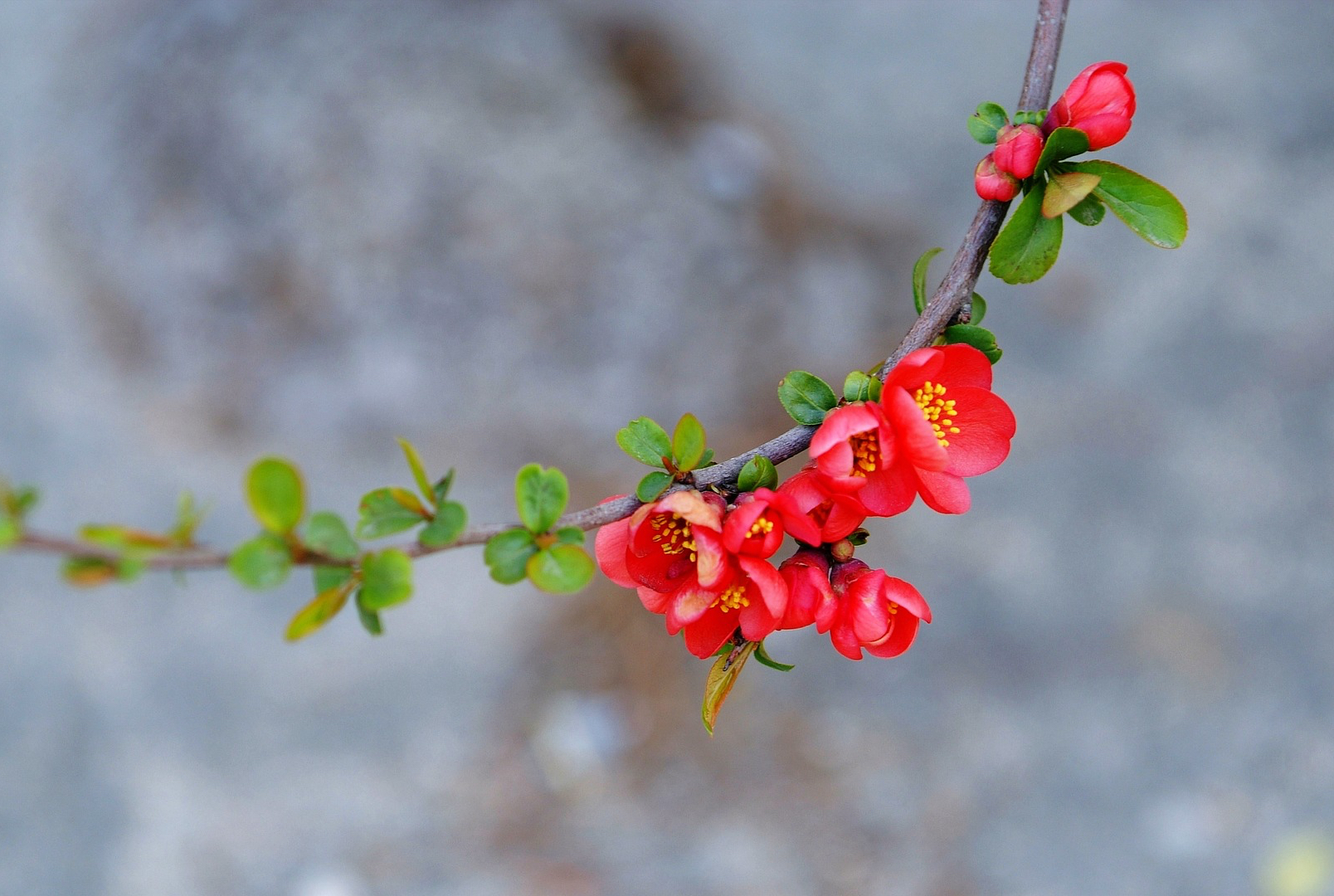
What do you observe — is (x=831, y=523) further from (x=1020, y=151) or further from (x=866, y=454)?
(x=1020, y=151)

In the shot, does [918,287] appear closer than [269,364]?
Yes

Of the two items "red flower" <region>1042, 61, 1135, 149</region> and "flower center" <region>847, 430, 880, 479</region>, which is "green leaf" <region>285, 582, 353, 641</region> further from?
"red flower" <region>1042, 61, 1135, 149</region>

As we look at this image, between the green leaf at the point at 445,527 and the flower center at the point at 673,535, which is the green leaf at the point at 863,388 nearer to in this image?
the flower center at the point at 673,535

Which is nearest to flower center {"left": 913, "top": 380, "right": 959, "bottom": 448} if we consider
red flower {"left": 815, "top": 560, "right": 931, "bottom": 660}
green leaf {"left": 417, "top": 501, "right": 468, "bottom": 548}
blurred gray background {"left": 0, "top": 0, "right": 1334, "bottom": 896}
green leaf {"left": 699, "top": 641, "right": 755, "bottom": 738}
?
red flower {"left": 815, "top": 560, "right": 931, "bottom": 660}

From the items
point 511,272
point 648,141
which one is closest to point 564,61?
point 648,141

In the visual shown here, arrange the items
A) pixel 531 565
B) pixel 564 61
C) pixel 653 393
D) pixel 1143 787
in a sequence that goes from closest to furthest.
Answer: pixel 531 565
pixel 1143 787
pixel 653 393
pixel 564 61

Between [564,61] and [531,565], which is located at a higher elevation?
[564,61]

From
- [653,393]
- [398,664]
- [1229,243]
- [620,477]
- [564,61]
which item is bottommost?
[398,664]

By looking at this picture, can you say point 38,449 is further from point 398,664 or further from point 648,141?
point 648,141
